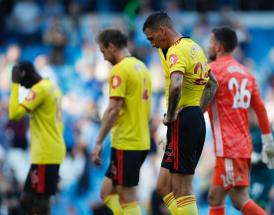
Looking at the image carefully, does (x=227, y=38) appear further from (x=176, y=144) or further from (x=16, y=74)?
(x=16, y=74)

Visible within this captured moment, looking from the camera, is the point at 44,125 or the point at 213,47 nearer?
the point at 213,47

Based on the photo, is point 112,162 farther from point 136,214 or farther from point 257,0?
point 257,0

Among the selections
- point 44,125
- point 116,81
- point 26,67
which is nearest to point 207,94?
point 116,81

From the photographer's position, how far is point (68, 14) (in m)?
22.1

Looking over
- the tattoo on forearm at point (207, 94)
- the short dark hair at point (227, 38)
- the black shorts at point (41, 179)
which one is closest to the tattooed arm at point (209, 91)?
the tattoo on forearm at point (207, 94)

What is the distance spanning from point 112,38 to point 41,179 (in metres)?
2.01

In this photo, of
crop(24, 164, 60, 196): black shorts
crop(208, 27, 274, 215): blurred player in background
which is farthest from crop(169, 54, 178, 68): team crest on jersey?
crop(24, 164, 60, 196): black shorts

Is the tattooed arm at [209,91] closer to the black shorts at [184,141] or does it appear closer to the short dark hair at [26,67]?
the black shorts at [184,141]

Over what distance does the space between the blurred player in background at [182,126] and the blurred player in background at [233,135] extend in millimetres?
1131

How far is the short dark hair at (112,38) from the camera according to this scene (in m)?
11.1

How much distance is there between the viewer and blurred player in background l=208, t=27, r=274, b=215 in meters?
10.7

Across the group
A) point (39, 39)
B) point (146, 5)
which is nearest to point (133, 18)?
point (146, 5)

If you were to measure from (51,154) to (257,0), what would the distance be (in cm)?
1231

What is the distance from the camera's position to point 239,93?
1080cm
